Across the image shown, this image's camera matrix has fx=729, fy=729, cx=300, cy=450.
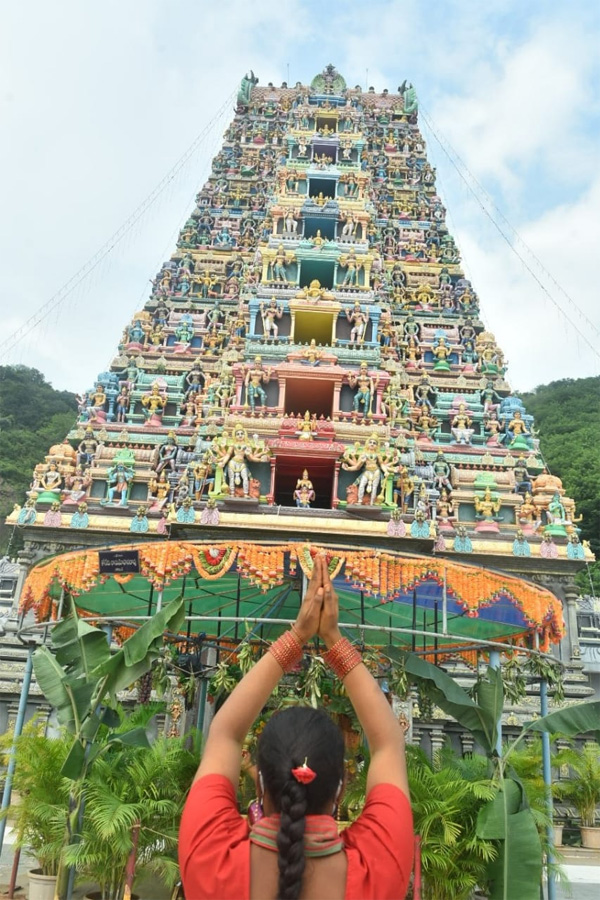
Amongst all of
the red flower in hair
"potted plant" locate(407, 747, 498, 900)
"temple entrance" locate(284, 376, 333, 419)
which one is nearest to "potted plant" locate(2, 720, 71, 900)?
"potted plant" locate(407, 747, 498, 900)

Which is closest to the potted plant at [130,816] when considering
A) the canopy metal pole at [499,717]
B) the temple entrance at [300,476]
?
the canopy metal pole at [499,717]

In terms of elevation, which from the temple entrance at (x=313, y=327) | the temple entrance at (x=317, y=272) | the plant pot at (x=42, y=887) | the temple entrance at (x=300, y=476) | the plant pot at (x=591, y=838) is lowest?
the plant pot at (x=591, y=838)

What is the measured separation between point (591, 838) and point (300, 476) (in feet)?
38.8

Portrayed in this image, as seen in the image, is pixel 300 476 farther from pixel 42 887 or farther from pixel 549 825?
pixel 42 887

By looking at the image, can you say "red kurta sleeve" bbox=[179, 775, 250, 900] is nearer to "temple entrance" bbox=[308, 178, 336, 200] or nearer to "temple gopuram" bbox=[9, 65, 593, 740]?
"temple gopuram" bbox=[9, 65, 593, 740]

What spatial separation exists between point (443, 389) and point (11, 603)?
15.7 metres

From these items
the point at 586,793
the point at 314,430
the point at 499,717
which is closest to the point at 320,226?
the point at 314,430

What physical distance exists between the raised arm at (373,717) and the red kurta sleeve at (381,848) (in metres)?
0.07

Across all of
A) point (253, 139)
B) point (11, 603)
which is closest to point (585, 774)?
point (11, 603)

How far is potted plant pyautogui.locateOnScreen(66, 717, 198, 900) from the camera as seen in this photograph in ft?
25.6

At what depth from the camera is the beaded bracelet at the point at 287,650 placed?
2.61 meters

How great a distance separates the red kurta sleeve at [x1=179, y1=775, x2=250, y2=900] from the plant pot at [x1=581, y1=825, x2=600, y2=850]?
14982 mm

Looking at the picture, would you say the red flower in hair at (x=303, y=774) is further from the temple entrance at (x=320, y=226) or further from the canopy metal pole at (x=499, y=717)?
the temple entrance at (x=320, y=226)

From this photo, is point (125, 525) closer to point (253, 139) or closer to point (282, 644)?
point (282, 644)
